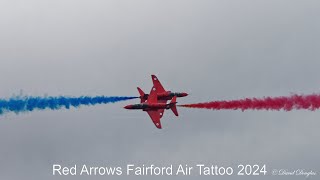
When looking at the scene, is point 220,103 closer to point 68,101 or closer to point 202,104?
point 202,104

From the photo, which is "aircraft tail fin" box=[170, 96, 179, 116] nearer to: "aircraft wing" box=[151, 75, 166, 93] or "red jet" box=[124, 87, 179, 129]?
"red jet" box=[124, 87, 179, 129]

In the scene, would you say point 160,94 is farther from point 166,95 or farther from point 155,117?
point 155,117

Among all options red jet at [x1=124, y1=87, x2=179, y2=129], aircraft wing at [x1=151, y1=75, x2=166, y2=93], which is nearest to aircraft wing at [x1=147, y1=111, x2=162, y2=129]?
red jet at [x1=124, y1=87, x2=179, y2=129]

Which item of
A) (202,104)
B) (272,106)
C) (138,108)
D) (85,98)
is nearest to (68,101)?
(85,98)

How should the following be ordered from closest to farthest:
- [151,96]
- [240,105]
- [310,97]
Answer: [310,97] < [240,105] < [151,96]

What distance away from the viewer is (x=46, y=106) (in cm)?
10094

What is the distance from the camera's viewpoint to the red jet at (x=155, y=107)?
347 ft

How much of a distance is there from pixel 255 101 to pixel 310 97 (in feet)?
26.5

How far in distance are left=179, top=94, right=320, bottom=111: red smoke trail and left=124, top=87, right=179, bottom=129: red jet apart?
160 cm

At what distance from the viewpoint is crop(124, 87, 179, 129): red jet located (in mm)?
105694

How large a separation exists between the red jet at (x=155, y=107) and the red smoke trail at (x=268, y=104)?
1597 mm

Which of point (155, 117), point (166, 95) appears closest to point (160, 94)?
point (166, 95)

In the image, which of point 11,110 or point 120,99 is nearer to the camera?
point 11,110

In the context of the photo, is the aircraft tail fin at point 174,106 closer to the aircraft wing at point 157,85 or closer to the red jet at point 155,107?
the red jet at point 155,107
